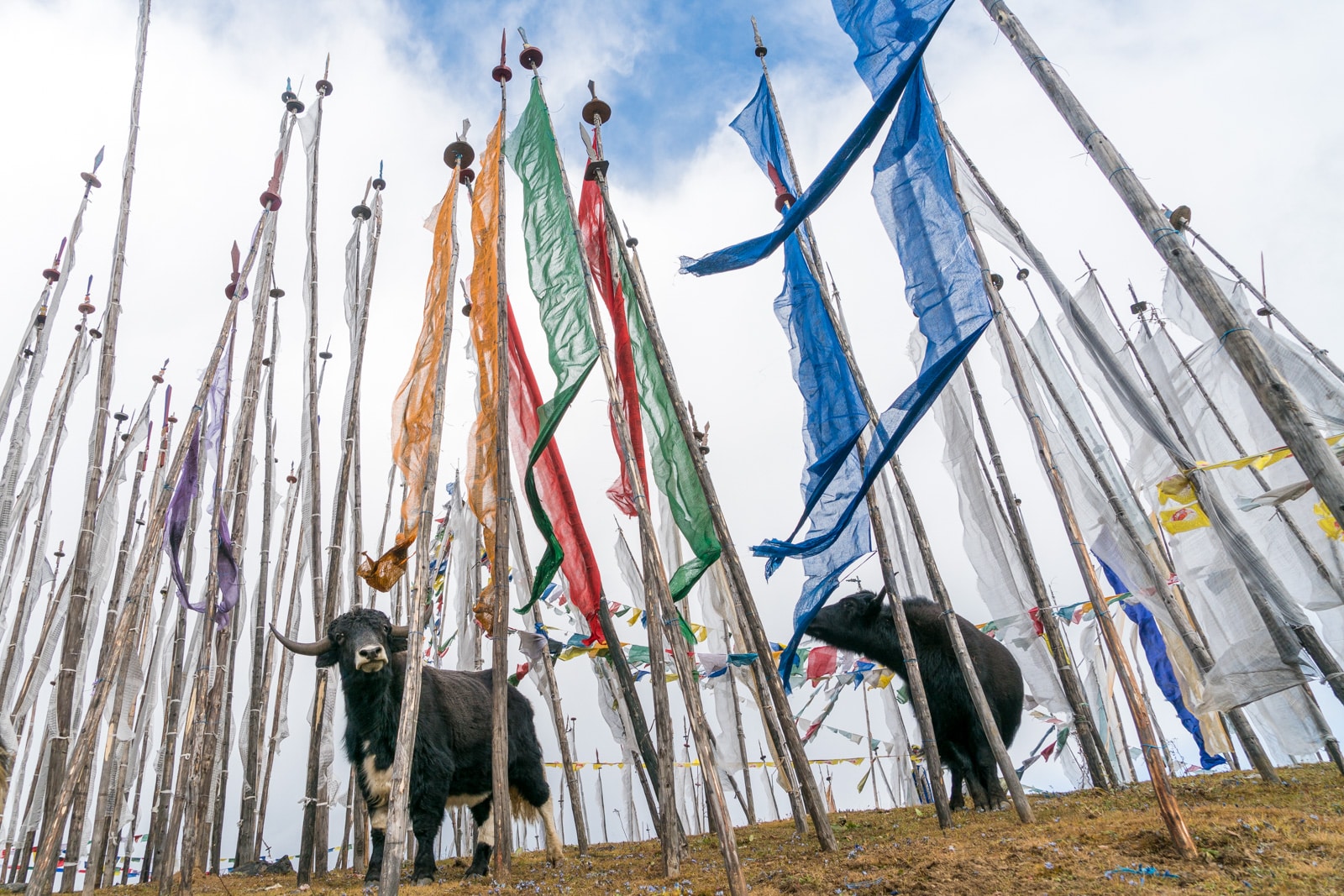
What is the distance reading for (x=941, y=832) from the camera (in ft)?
23.5

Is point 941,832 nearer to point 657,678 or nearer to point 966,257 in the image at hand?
point 657,678

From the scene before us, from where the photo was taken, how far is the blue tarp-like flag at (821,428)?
7.63 metres

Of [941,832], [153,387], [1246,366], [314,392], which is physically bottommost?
[941,832]

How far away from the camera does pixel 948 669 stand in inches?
380

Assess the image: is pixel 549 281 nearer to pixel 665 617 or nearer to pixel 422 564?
pixel 422 564

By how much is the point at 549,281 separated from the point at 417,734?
5289 mm

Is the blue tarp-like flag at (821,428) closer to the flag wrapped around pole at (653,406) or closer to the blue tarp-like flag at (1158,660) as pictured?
the flag wrapped around pole at (653,406)

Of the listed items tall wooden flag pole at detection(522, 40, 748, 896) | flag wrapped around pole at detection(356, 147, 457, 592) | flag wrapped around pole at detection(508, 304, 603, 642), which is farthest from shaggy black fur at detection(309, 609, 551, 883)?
tall wooden flag pole at detection(522, 40, 748, 896)

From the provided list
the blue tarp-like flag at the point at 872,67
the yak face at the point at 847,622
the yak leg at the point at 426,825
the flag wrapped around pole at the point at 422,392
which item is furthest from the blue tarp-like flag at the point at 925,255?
the yak leg at the point at 426,825

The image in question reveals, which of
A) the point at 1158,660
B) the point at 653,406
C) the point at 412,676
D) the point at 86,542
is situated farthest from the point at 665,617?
the point at 1158,660

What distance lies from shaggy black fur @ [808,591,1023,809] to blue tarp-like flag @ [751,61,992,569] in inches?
151

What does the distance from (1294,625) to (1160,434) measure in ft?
5.69

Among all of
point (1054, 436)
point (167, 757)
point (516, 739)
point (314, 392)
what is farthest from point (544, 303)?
point (167, 757)

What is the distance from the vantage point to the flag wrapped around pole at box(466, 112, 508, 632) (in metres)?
8.23
